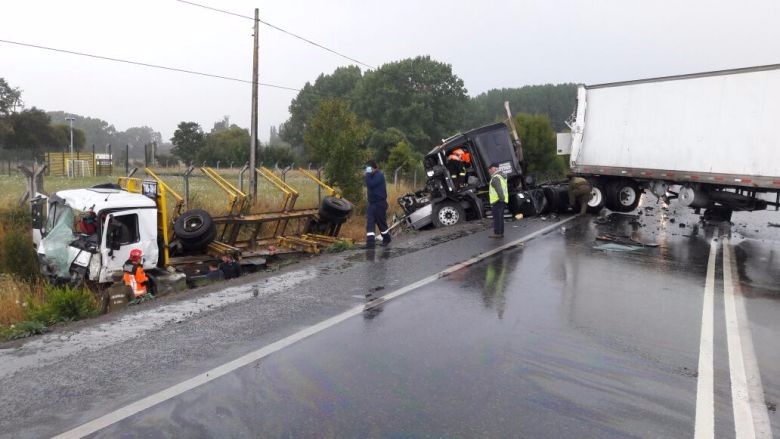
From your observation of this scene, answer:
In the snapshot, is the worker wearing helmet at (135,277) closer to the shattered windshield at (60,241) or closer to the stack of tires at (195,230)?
the shattered windshield at (60,241)

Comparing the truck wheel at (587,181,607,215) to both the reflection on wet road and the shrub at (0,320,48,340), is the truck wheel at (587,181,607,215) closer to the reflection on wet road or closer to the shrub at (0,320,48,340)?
the reflection on wet road

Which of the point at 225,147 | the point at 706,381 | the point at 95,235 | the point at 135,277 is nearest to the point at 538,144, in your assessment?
the point at 95,235

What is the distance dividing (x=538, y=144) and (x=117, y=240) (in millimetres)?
32395

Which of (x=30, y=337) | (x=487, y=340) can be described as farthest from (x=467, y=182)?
(x=30, y=337)

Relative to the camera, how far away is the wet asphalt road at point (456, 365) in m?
3.86

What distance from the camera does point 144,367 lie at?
481 cm

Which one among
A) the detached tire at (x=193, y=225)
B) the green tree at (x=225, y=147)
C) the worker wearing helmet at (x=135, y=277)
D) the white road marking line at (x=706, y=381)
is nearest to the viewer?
the white road marking line at (x=706, y=381)

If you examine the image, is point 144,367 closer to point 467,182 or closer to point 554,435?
point 554,435

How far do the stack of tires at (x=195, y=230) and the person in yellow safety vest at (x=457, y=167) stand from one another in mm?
6997

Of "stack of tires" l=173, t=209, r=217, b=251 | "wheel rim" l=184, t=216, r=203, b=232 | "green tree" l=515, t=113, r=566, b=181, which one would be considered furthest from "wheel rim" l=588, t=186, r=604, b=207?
"green tree" l=515, t=113, r=566, b=181

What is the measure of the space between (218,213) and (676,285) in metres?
10.9

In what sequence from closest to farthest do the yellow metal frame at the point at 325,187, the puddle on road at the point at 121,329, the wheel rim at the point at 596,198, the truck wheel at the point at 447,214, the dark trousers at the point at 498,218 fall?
the puddle on road at the point at 121,329 → the dark trousers at the point at 498,218 → the yellow metal frame at the point at 325,187 → the truck wheel at the point at 447,214 → the wheel rim at the point at 596,198

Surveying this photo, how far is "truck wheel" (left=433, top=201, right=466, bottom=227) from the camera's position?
52.7ft

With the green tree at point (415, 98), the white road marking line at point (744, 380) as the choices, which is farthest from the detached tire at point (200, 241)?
the green tree at point (415, 98)
